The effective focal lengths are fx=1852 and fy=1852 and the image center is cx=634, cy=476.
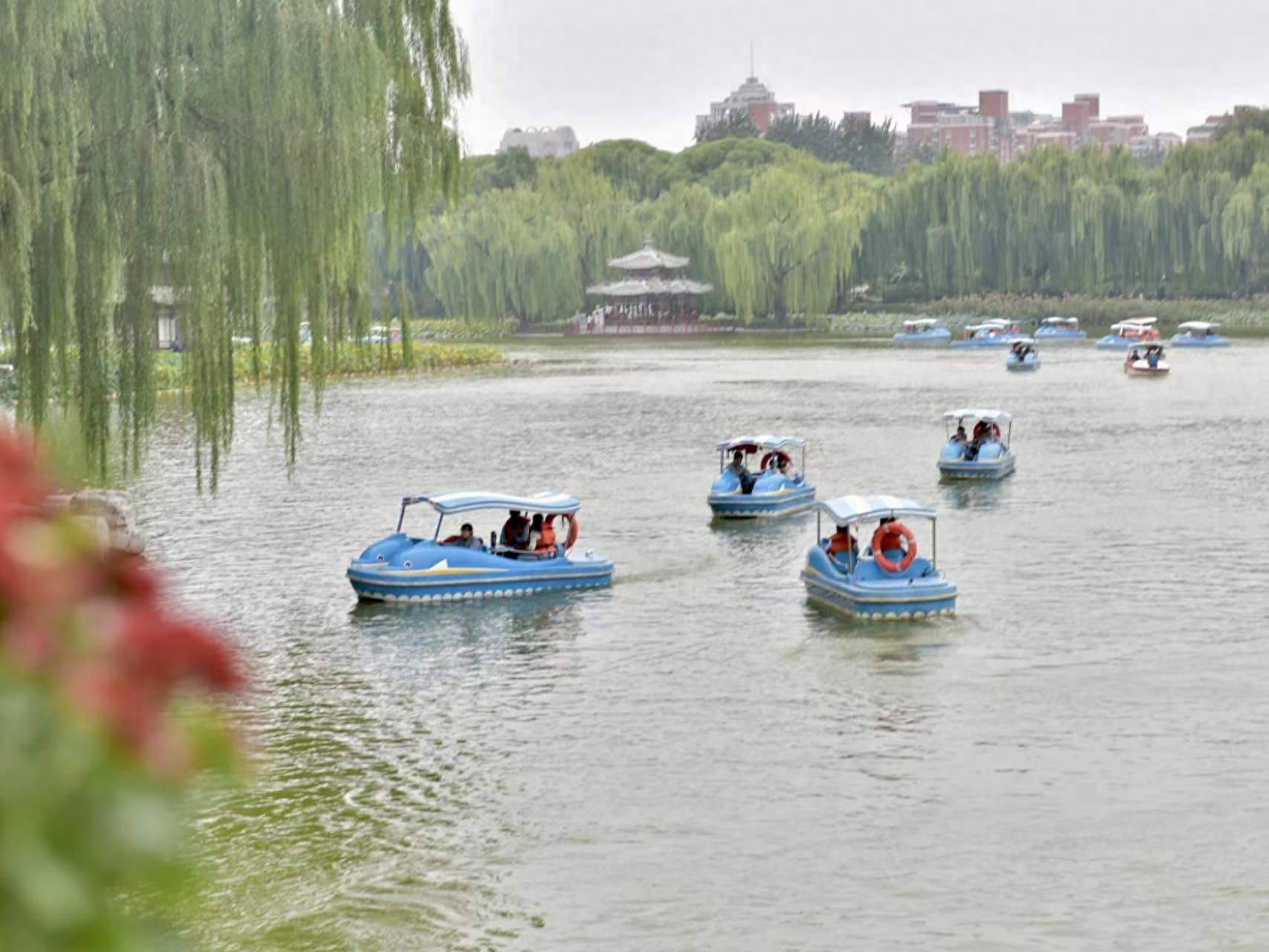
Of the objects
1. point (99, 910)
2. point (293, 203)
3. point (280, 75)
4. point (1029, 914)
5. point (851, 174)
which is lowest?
point (1029, 914)

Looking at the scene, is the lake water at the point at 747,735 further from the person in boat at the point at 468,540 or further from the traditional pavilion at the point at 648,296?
the traditional pavilion at the point at 648,296

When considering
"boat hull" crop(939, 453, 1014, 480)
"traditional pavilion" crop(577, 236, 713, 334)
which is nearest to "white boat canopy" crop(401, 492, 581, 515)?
"boat hull" crop(939, 453, 1014, 480)

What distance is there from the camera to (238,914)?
1452 centimetres

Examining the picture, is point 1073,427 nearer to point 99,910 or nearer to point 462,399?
point 462,399

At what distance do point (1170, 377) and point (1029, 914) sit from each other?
6452 cm

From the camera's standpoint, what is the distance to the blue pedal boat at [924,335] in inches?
4082

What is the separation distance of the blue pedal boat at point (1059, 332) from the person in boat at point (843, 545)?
3069 inches

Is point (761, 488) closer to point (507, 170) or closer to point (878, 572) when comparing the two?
point (878, 572)

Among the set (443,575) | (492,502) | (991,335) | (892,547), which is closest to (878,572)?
(892,547)

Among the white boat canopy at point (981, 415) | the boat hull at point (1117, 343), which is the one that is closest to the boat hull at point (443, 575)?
the white boat canopy at point (981, 415)

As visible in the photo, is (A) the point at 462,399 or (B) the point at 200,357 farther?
(A) the point at 462,399

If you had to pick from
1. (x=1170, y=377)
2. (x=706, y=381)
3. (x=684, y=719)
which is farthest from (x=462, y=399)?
(x=684, y=719)

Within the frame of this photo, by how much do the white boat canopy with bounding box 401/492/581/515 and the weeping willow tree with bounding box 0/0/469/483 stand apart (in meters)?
9.64

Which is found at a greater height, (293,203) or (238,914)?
(293,203)
